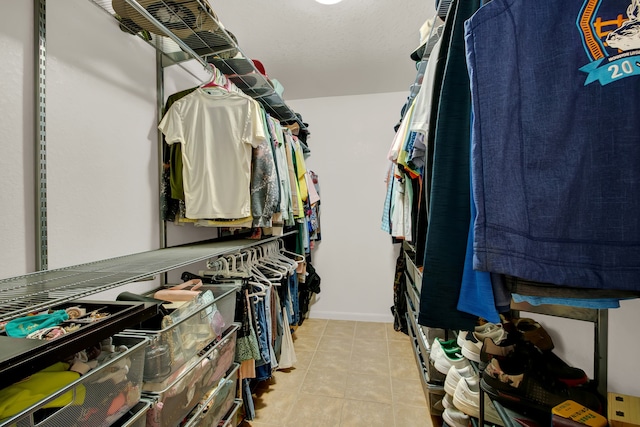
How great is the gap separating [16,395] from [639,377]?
1.43m

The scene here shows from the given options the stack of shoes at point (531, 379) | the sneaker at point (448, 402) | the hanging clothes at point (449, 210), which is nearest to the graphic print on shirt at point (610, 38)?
the hanging clothes at point (449, 210)

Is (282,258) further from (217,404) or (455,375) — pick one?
(455,375)

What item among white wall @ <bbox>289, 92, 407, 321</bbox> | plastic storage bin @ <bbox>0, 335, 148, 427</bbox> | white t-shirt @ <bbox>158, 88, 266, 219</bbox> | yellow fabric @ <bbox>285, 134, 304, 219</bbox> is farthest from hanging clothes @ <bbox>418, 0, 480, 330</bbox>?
white wall @ <bbox>289, 92, 407, 321</bbox>

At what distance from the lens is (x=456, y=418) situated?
125 centimetres

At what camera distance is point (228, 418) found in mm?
1229

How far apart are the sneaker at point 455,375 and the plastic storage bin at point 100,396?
1.25 m

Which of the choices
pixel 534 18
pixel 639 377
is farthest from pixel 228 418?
pixel 534 18

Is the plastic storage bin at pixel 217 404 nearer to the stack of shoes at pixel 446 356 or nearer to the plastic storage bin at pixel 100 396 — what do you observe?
the plastic storage bin at pixel 100 396

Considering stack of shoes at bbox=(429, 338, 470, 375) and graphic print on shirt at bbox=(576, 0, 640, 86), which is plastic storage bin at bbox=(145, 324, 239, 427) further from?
graphic print on shirt at bbox=(576, 0, 640, 86)

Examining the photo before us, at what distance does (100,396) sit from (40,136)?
850 millimetres

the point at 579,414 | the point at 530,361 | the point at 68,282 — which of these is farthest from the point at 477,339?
the point at 68,282

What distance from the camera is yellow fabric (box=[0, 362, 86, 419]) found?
0.50 meters

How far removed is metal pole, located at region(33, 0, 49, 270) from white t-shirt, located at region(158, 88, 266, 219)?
19.9 inches

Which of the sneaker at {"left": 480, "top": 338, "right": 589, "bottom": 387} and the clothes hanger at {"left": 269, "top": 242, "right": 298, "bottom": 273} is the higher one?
the clothes hanger at {"left": 269, "top": 242, "right": 298, "bottom": 273}
